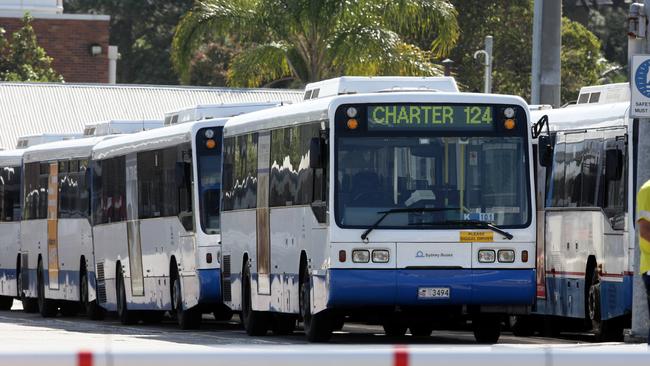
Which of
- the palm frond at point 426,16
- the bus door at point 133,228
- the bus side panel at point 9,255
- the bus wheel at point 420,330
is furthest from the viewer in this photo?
Result: the palm frond at point 426,16

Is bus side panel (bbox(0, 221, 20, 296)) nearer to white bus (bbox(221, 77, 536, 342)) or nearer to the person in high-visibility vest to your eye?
white bus (bbox(221, 77, 536, 342))

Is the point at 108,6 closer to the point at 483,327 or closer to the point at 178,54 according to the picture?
the point at 178,54

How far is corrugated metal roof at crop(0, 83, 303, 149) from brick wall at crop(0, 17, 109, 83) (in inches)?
421

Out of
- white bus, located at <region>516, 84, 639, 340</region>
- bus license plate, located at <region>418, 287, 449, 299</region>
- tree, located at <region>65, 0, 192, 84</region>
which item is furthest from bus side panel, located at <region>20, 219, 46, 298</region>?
tree, located at <region>65, 0, 192, 84</region>

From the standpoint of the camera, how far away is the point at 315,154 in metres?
20.0

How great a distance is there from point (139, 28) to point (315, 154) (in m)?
63.4

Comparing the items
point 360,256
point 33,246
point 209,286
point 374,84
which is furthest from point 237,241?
point 33,246

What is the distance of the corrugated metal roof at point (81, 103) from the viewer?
173ft

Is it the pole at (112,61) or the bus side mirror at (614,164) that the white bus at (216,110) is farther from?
the pole at (112,61)

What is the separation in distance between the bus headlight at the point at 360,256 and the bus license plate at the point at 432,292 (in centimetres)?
62

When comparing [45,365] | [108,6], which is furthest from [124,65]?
[45,365]

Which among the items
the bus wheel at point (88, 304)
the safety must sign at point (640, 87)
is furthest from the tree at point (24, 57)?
the safety must sign at point (640, 87)

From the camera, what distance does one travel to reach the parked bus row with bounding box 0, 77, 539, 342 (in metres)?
19.8

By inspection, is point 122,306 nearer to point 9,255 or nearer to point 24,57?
point 9,255
